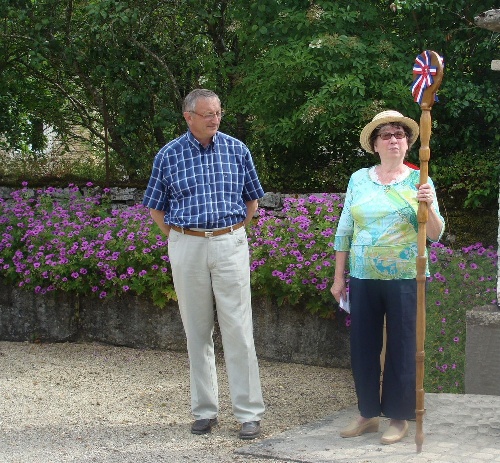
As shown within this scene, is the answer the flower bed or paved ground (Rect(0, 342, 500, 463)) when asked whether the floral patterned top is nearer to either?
paved ground (Rect(0, 342, 500, 463))

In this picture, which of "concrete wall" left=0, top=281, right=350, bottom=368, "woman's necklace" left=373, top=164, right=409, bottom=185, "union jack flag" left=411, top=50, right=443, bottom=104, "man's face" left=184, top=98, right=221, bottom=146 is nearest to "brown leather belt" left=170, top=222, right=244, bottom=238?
"man's face" left=184, top=98, right=221, bottom=146

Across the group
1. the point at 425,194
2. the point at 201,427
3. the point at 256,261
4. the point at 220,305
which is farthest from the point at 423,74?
the point at 256,261

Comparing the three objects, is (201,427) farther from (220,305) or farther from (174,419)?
(220,305)

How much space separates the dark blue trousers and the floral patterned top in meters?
0.07

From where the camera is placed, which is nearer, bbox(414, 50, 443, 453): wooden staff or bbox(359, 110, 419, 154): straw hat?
bbox(414, 50, 443, 453): wooden staff

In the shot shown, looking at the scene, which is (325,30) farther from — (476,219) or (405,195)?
(405,195)

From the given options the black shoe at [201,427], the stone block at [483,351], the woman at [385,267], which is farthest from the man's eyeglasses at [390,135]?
the black shoe at [201,427]

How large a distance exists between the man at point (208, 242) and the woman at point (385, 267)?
1.76 feet

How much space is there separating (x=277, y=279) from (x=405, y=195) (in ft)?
7.74

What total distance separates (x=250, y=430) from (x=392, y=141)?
1660mm

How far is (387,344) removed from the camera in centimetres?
484

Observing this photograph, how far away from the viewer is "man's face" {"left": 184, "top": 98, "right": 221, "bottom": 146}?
4.97m

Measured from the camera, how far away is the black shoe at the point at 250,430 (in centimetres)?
508

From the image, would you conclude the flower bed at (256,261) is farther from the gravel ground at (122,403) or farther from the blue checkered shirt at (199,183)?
the blue checkered shirt at (199,183)
